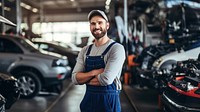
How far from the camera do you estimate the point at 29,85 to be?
6758 mm

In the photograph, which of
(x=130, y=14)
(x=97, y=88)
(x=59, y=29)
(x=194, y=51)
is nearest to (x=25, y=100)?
(x=194, y=51)

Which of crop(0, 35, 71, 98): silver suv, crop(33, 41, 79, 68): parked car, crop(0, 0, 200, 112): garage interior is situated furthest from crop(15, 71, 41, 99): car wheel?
crop(33, 41, 79, 68): parked car

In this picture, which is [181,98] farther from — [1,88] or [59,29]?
[59,29]

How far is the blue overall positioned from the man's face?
12 centimetres

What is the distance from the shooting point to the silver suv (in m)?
6.75

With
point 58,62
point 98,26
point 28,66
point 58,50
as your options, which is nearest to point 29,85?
point 28,66

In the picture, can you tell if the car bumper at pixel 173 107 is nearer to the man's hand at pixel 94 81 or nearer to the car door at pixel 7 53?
the man's hand at pixel 94 81

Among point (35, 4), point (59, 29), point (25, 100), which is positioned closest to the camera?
point (25, 100)

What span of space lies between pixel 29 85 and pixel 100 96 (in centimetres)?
481

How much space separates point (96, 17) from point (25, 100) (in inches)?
188

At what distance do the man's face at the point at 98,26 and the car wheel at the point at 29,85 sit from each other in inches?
186

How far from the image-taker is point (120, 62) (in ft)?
7.53

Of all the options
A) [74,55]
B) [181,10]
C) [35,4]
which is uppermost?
[35,4]

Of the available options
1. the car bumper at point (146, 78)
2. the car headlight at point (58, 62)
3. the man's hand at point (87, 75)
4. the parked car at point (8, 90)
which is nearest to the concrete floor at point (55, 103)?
the car bumper at point (146, 78)
